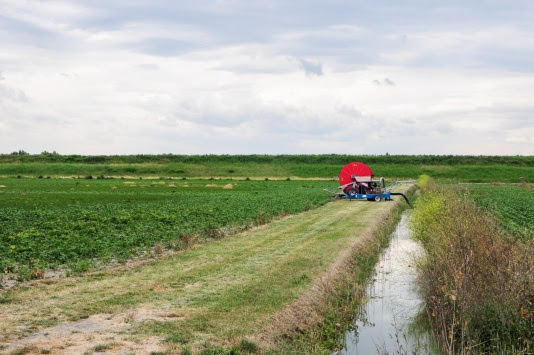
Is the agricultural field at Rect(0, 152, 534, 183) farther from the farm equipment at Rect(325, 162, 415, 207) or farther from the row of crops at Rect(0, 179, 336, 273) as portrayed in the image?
the row of crops at Rect(0, 179, 336, 273)

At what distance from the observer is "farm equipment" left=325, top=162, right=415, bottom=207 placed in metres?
48.2

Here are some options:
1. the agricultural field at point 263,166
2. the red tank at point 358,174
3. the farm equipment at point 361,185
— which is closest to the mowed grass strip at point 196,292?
the farm equipment at point 361,185

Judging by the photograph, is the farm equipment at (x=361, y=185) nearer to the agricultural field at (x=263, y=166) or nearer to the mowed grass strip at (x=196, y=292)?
the mowed grass strip at (x=196, y=292)

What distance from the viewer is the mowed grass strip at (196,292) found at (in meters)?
11.7

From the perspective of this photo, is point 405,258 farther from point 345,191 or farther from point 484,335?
point 345,191

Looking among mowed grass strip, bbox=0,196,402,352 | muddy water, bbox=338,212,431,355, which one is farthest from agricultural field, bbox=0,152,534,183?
mowed grass strip, bbox=0,196,402,352

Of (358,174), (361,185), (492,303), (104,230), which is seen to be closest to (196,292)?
(492,303)

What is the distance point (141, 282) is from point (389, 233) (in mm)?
17090

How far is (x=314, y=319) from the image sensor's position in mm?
12766

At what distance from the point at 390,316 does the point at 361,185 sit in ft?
112

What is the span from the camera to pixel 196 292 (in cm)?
1452

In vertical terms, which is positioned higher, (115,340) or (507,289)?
(507,289)

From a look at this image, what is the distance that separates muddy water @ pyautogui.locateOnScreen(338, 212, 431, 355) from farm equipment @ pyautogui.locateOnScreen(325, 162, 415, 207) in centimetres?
2636

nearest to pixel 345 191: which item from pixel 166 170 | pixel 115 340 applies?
pixel 115 340
